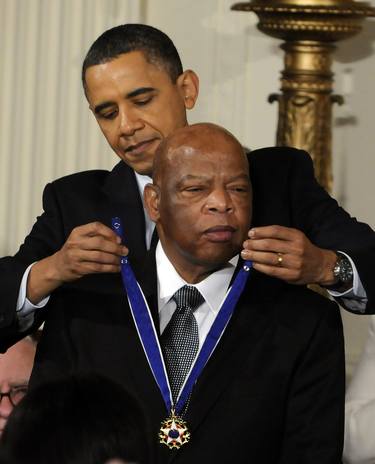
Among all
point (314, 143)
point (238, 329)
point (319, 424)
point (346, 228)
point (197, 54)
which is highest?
point (197, 54)

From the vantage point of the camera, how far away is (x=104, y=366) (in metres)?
2.91

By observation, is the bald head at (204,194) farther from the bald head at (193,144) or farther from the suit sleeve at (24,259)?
the suit sleeve at (24,259)

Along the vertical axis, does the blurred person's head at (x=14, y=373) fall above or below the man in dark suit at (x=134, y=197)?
below

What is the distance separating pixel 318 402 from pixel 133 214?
0.59 meters

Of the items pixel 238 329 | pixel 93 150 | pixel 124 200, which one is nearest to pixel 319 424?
pixel 238 329

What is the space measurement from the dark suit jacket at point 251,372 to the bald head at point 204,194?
0.17 m

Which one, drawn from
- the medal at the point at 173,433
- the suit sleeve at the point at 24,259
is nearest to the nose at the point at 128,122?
the suit sleeve at the point at 24,259

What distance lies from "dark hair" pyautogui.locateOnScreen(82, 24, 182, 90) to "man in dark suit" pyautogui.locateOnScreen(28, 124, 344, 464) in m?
0.33

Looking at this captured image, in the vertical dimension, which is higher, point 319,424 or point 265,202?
point 265,202

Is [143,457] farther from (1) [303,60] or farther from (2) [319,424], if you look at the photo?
(1) [303,60]

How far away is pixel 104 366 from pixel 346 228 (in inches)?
22.5

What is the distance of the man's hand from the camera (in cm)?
273

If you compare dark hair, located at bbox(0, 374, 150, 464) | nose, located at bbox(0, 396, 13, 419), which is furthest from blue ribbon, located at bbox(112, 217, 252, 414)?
dark hair, located at bbox(0, 374, 150, 464)

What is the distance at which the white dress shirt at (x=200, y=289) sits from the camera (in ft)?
9.50
